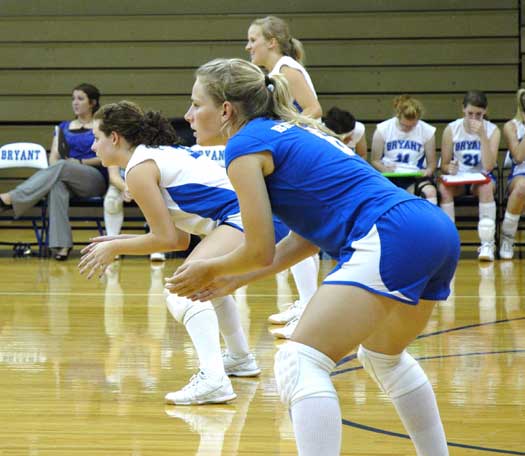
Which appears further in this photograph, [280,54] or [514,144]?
[514,144]

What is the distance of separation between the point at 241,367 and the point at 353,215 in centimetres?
176

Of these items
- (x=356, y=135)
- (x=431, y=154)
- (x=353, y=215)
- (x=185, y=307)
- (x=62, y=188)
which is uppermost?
(x=356, y=135)

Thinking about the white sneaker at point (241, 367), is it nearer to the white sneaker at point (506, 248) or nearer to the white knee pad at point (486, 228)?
the white knee pad at point (486, 228)

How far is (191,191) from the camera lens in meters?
3.49

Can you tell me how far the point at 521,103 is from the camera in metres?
7.80

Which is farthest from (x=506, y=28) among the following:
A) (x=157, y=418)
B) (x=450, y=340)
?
(x=157, y=418)

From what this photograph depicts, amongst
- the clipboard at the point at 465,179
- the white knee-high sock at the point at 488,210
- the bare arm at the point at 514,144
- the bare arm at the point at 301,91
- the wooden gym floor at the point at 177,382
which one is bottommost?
the wooden gym floor at the point at 177,382

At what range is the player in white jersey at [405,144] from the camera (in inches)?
314

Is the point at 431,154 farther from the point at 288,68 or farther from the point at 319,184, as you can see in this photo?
the point at 319,184

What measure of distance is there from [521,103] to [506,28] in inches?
69.9

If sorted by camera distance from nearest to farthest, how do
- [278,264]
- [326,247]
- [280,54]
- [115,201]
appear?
[326,247] < [278,264] < [280,54] < [115,201]

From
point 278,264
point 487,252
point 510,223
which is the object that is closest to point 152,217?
point 278,264

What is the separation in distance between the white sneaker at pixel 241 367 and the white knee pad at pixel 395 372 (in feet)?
4.96

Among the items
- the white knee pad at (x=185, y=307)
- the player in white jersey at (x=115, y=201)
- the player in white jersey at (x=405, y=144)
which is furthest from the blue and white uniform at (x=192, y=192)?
the player in white jersey at (x=405, y=144)
